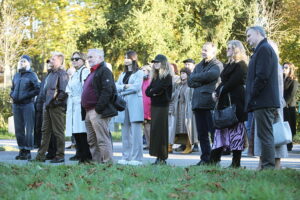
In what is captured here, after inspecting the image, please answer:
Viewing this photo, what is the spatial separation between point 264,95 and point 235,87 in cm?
106

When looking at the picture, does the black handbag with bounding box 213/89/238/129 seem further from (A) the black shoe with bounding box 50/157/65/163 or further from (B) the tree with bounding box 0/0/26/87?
(B) the tree with bounding box 0/0/26/87

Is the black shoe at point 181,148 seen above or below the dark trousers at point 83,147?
below

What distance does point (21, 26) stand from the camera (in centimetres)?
3581

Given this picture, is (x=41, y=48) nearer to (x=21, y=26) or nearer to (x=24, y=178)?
(x=21, y=26)

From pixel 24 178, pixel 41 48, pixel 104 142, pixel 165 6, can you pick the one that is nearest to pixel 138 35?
pixel 165 6

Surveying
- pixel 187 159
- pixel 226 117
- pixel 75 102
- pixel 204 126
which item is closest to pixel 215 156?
pixel 204 126

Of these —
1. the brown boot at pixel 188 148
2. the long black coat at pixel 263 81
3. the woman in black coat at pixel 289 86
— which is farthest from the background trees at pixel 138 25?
the long black coat at pixel 263 81

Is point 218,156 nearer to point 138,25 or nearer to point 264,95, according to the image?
point 264,95

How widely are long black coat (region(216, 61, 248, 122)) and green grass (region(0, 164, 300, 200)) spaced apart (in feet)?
3.82

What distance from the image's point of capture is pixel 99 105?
1074cm

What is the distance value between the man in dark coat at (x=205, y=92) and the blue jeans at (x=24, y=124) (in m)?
4.32

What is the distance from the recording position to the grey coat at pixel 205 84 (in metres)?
10.7

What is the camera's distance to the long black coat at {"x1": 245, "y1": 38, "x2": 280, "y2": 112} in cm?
906

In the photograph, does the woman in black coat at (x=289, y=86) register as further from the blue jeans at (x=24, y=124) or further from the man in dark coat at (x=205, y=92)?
the blue jeans at (x=24, y=124)
